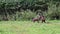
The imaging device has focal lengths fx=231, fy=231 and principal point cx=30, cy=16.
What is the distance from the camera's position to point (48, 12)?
80.1ft

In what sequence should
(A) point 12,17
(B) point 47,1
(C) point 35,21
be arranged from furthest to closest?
(B) point 47,1 → (A) point 12,17 → (C) point 35,21

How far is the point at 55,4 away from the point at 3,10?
5.73 metres


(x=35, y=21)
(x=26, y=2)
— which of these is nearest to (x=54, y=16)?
(x=26, y=2)

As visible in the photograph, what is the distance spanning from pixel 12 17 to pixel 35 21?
4734 millimetres

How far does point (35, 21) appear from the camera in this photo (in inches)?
784

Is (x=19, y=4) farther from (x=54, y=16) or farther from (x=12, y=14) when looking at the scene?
(x=54, y=16)

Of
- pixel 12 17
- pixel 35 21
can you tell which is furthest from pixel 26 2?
pixel 35 21

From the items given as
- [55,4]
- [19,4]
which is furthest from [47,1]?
[19,4]

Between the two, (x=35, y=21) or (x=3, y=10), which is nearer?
(x=35, y=21)

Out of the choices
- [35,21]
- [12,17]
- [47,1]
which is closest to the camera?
[35,21]

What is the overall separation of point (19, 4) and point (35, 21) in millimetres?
5723

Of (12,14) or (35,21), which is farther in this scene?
(12,14)

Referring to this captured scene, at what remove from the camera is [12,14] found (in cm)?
2484

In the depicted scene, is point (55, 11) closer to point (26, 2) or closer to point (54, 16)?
point (54, 16)
